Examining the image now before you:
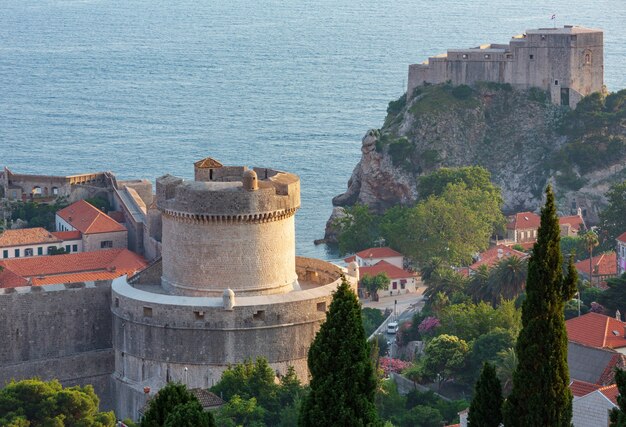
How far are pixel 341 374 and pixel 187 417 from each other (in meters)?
3.22

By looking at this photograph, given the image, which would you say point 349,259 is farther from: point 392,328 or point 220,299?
point 220,299

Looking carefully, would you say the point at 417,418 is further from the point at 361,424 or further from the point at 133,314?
the point at 361,424

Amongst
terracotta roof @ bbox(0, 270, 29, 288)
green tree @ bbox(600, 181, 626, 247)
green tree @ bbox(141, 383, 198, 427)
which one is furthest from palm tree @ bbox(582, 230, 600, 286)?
green tree @ bbox(141, 383, 198, 427)

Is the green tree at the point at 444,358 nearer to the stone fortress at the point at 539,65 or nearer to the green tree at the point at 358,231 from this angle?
the green tree at the point at 358,231

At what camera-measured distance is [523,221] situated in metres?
118

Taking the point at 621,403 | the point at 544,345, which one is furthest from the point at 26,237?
the point at 621,403

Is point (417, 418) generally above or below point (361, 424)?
below

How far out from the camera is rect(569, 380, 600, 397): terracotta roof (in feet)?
186

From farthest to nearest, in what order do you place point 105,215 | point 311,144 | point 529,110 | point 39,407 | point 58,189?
point 311,144
point 529,110
point 58,189
point 105,215
point 39,407

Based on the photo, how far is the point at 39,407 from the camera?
60250mm

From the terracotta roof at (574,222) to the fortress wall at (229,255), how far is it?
53753 millimetres

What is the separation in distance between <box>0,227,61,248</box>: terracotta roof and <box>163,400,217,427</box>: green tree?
2580 inches

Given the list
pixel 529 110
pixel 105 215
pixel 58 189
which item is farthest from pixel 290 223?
pixel 529 110

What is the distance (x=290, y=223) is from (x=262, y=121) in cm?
12439
